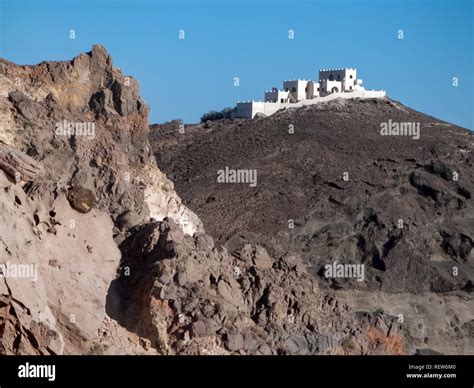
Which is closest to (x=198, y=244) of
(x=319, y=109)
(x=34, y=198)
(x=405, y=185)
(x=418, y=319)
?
(x=34, y=198)

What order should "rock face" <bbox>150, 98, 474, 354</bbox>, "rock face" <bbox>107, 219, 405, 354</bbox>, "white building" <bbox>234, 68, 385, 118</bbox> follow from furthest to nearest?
1. "white building" <bbox>234, 68, 385, 118</bbox>
2. "rock face" <bbox>150, 98, 474, 354</bbox>
3. "rock face" <bbox>107, 219, 405, 354</bbox>

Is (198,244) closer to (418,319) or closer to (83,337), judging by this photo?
(83,337)

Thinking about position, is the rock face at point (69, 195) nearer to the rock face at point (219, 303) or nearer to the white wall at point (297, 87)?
the rock face at point (219, 303)

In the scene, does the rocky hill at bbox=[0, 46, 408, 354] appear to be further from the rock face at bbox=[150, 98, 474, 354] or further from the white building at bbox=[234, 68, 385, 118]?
the white building at bbox=[234, 68, 385, 118]

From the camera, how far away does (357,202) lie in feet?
183

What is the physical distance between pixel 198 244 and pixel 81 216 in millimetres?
2585

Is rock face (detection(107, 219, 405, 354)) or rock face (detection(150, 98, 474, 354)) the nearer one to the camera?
rock face (detection(107, 219, 405, 354))

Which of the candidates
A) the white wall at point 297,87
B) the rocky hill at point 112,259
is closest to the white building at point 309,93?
the white wall at point 297,87

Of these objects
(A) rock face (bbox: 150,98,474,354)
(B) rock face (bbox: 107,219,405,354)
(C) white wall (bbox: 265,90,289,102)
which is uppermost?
(C) white wall (bbox: 265,90,289,102)

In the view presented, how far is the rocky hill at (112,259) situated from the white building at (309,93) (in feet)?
146

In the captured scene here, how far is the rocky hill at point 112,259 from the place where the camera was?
23562mm

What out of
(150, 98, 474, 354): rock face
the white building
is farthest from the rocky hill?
the white building

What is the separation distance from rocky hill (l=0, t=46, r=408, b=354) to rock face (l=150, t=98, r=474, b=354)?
9.05 metres

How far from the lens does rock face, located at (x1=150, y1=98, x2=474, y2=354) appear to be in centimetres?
4853
